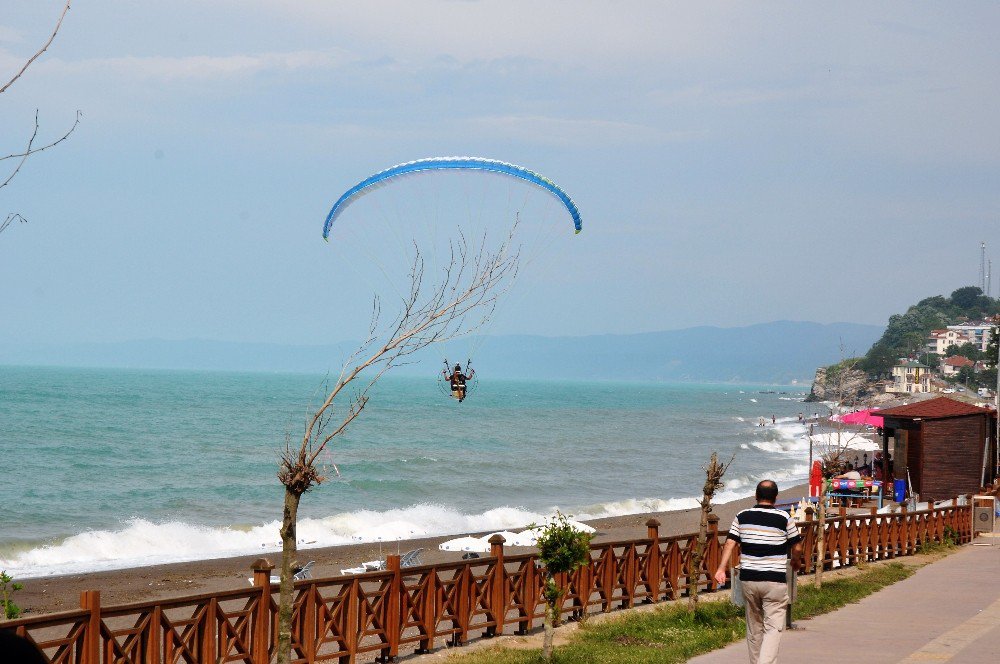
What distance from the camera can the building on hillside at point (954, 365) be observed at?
6197 inches

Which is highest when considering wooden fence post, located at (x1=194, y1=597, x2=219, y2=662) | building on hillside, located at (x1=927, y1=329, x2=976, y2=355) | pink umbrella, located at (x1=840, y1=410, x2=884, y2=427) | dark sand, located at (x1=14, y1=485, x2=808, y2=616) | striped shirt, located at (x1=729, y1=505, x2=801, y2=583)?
building on hillside, located at (x1=927, y1=329, x2=976, y2=355)

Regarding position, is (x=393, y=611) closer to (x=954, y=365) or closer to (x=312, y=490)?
(x=312, y=490)

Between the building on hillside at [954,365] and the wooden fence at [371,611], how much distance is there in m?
153

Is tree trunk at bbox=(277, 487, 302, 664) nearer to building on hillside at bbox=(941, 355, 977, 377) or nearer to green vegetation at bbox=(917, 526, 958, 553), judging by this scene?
green vegetation at bbox=(917, 526, 958, 553)

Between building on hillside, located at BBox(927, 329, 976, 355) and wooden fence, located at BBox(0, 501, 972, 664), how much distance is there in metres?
191

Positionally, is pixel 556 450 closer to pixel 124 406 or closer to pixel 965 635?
pixel 124 406

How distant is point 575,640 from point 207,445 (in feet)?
209

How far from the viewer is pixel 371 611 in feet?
A: 36.6

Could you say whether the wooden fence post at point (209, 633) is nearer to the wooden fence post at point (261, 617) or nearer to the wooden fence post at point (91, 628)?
the wooden fence post at point (261, 617)

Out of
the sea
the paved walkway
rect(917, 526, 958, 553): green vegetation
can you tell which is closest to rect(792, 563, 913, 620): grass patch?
the paved walkway

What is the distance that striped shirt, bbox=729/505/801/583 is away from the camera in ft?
28.6

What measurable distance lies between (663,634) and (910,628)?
2.66 m

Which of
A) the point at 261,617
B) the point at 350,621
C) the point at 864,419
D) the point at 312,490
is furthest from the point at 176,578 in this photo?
the point at 864,419

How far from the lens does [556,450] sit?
76750mm
